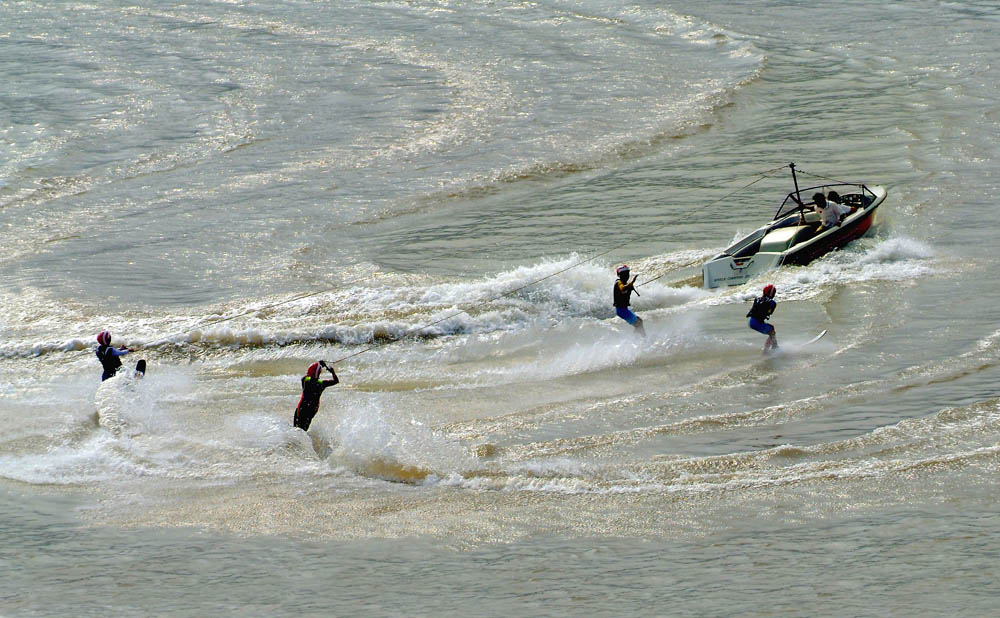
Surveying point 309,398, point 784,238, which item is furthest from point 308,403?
point 784,238

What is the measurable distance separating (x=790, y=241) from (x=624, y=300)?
4.50 metres

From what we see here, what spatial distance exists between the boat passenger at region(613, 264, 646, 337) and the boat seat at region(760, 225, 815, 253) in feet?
13.1

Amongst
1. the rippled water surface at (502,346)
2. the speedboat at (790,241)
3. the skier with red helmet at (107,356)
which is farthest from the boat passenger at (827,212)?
the skier with red helmet at (107,356)

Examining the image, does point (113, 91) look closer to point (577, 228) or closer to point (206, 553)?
point (577, 228)

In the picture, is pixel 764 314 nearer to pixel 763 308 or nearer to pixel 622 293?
pixel 763 308

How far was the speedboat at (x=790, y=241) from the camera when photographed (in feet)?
64.5

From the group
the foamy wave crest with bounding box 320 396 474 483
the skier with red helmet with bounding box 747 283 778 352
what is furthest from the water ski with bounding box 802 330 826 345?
the foamy wave crest with bounding box 320 396 474 483

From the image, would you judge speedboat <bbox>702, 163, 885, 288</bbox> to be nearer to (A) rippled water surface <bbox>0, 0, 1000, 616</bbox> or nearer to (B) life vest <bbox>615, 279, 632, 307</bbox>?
(A) rippled water surface <bbox>0, 0, 1000, 616</bbox>

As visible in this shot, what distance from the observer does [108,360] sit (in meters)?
16.5

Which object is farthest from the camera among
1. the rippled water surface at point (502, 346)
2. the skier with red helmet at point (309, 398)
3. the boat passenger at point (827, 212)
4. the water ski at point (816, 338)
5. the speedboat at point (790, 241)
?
the boat passenger at point (827, 212)

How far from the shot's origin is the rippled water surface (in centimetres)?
1148

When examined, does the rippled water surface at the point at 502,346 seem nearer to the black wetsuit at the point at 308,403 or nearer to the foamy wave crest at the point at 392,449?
the foamy wave crest at the point at 392,449

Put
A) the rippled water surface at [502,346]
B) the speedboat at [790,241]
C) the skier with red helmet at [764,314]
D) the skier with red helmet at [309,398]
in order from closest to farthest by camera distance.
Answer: the rippled water surface at [502,346]
the skier with red helmet at [309,398]
the skier with red helmet at [764,314]
the speedboat at [790,241]

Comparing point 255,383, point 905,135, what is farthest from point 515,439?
point 905,135
